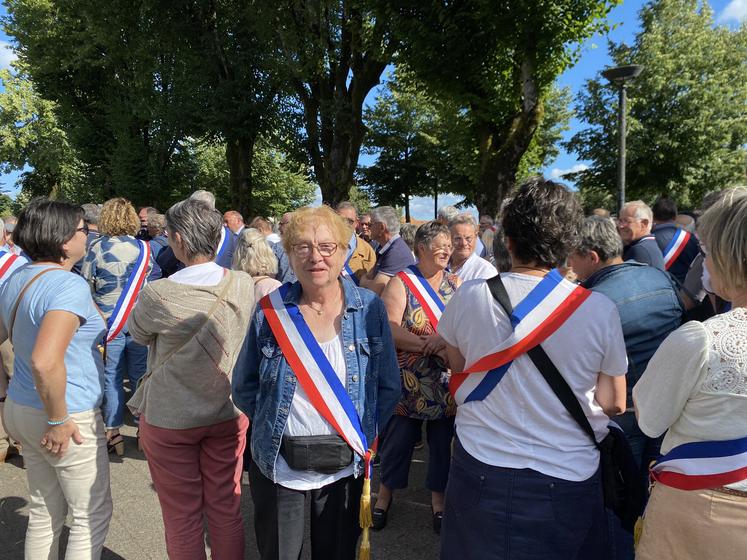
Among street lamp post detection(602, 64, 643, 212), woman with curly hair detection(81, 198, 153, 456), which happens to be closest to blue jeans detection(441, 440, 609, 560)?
woman with curly hair detection(81, 198, 153, 456)

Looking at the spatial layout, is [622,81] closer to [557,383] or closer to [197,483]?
[557,383]

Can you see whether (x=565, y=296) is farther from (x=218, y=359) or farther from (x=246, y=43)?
(x=246, y=43)

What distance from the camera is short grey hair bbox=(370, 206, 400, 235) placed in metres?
5.58

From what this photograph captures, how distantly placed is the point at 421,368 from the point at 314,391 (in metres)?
1.29

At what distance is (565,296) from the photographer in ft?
6.05

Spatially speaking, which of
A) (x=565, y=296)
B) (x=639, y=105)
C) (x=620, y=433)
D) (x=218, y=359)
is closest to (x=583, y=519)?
(x=620, y=433)

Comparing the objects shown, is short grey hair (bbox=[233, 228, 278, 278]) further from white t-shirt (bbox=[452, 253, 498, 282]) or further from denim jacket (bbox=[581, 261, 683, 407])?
denim jacket (bbox=[581, 261, 683, 407])

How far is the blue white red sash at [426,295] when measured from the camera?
3.23m

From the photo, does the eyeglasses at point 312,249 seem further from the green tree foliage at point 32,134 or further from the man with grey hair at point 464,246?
the green tree foliage at point 32,134

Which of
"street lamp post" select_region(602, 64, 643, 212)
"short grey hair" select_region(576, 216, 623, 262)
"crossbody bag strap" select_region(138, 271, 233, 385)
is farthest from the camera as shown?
"street lamp post" select_region(602, 64, 643, 212)

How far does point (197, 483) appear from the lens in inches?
105

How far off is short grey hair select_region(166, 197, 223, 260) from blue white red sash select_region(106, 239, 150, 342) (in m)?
2.20

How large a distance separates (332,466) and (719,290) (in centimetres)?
152

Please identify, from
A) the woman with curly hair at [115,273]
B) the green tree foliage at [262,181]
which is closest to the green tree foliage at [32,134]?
the green tree foliage at [262,181]
